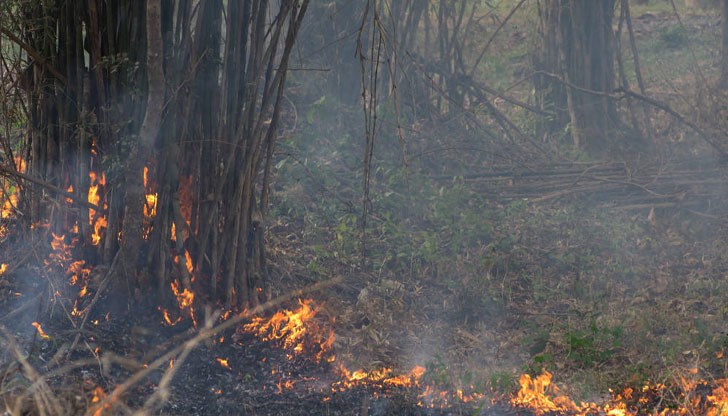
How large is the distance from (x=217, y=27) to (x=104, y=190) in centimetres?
113

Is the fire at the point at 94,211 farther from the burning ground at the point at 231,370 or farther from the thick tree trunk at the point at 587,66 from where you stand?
the thick tree trunk at the point at 587,66

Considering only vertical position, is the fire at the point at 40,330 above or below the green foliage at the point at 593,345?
above

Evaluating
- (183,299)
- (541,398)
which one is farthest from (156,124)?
(541,398)

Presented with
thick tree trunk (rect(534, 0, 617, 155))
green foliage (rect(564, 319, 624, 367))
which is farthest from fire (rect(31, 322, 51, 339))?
thick tree trunk (rect(534, 0, 617, 155))

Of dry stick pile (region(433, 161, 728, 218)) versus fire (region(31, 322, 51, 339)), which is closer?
fire (region(31, 322, 51, 339))

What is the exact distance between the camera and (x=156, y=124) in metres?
4.30

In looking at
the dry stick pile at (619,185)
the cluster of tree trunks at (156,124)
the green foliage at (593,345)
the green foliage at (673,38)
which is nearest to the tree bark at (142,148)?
the cluster of tree trunks at (156,124)

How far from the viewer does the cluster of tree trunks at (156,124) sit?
440 cm

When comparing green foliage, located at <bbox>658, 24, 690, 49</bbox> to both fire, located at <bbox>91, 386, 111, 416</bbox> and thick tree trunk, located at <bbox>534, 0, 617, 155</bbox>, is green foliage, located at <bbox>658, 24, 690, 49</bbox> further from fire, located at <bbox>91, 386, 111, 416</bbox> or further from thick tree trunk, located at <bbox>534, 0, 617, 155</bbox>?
fire, located at <bbox>91, 386, 111, 416</bbox>

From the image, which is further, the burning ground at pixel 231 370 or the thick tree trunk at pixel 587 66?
the thick tree trunk at pixel 587 66

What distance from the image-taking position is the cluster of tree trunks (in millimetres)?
4398

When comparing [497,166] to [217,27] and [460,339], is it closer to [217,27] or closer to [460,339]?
[460,339]

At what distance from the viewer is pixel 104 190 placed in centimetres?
455

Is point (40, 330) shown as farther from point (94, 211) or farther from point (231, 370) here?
point (231, 370)
